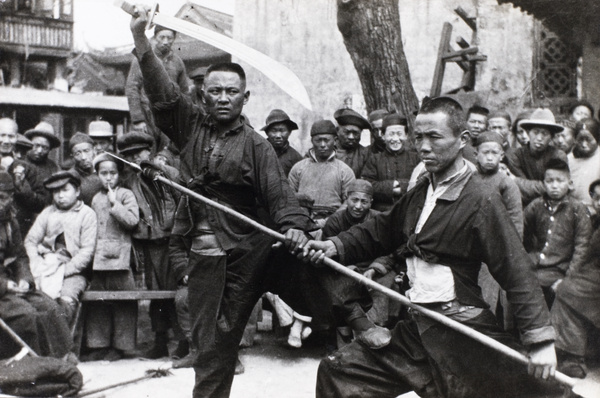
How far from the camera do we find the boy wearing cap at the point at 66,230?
249 inches

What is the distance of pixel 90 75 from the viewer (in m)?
17.2

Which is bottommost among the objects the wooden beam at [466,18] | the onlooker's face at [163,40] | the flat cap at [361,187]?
the flat cap at [361,187]

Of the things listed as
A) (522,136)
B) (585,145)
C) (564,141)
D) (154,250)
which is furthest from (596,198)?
(154,250)

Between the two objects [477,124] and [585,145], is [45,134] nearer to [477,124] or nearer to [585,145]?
[477,124]

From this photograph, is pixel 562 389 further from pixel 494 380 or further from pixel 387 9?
pixel 387 9

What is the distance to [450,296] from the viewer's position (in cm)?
342

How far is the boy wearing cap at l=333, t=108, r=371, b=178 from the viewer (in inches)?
289

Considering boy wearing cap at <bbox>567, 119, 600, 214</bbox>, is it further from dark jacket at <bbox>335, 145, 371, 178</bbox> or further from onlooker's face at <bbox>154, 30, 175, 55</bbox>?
onlooker's face at <bbox>154, 30, 175, 55</bbox>

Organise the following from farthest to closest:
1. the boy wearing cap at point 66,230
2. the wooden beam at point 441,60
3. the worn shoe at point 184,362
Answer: the wooden beam at point 441,60, the boy wearing cap at point 66,230, the worn shoe at point 184,362

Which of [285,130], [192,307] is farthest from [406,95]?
[192,307]

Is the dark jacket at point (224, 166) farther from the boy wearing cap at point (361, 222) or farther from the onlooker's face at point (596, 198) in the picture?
the onlooker's face at point (596, 198)

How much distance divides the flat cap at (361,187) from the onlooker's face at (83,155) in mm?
2709

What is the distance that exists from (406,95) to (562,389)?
223 inches

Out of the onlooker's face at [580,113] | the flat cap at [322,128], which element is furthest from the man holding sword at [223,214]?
the onlooker's face at [580,113]
